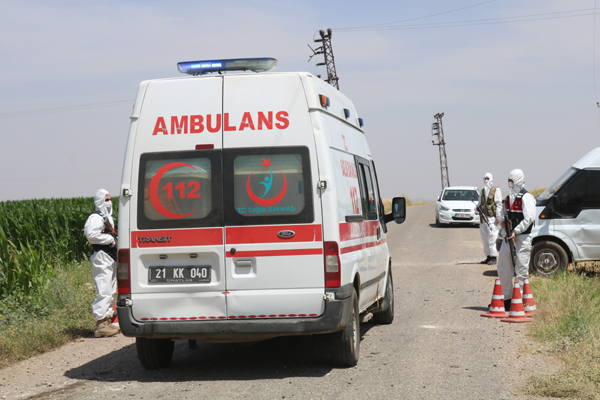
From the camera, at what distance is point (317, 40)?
143ft

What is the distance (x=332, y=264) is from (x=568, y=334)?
3.16 m

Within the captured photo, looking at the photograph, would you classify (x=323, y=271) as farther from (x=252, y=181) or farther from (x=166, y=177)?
(x=166, y=177)

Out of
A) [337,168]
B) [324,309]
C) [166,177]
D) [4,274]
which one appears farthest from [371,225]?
[4,274]

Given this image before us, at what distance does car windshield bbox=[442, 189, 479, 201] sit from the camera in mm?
27438

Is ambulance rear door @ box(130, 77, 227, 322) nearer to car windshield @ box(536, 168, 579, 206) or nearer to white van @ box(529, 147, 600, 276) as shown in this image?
white van @ box(529, 147, 600, 276)

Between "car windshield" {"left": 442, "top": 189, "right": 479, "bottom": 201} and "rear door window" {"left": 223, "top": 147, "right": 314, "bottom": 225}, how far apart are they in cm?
2217

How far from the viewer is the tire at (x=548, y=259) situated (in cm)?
1282

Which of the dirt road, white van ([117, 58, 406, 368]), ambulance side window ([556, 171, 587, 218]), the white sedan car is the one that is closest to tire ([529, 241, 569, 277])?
ambulance side window ([556, 171, 587, 218])

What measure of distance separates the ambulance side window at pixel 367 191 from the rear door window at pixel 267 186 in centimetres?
157

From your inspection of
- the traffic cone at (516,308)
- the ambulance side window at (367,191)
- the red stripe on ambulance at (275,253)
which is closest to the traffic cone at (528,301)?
the traffic cone at (516,308)

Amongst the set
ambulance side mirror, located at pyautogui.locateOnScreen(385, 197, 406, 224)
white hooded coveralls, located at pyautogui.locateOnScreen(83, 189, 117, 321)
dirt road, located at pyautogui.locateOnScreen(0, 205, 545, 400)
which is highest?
ambulance side mirror, located at pyautogui.locateOnScreen(385, 197, 406, 224)

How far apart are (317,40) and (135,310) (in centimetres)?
3910

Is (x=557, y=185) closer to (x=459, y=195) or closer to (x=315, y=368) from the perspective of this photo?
(x=315, y=368)

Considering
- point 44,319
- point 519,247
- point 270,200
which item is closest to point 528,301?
point 519,247
